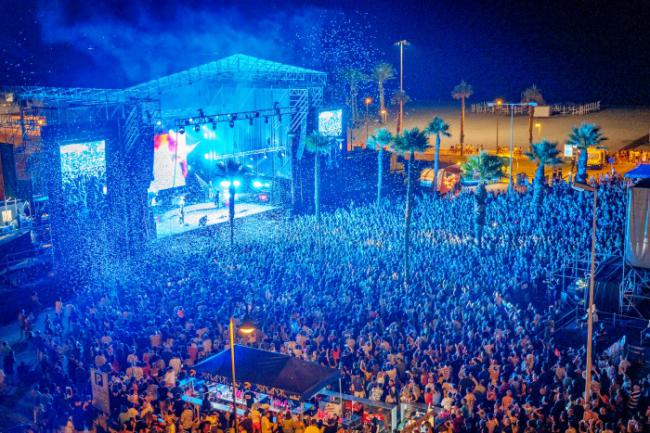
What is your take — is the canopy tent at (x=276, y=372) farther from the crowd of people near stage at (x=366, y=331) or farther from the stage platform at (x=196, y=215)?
the stage platform at (x=196, y=215)

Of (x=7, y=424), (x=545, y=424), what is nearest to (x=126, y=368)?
(x=7, y=424)

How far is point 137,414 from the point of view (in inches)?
Result: 443

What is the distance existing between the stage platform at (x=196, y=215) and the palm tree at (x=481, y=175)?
10013 millimetres

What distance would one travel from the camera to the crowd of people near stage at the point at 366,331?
1132 cm

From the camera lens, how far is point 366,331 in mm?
14617

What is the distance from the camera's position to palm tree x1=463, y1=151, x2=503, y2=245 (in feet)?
77.0

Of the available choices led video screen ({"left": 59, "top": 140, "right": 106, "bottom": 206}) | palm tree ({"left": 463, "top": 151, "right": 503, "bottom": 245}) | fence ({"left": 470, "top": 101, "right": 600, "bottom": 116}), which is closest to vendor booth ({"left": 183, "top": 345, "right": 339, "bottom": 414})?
palm tree ({"left": 463, "top": 151, "right": 503, "bottom": 245})

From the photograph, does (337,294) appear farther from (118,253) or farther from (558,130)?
(558,130)

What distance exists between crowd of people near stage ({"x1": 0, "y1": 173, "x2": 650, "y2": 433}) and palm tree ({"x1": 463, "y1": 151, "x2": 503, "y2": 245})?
63 centimetres

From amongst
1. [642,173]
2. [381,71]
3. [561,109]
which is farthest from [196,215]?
[561,109]

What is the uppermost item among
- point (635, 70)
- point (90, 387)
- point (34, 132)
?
point (635, 70)

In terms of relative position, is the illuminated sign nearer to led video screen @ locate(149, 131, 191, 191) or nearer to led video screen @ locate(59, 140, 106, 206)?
led video screen @ locate(149, 131, 191, 191)

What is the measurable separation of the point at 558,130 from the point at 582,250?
158 ft

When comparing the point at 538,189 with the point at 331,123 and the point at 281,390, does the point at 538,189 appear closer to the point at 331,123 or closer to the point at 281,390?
the point at 331,123
